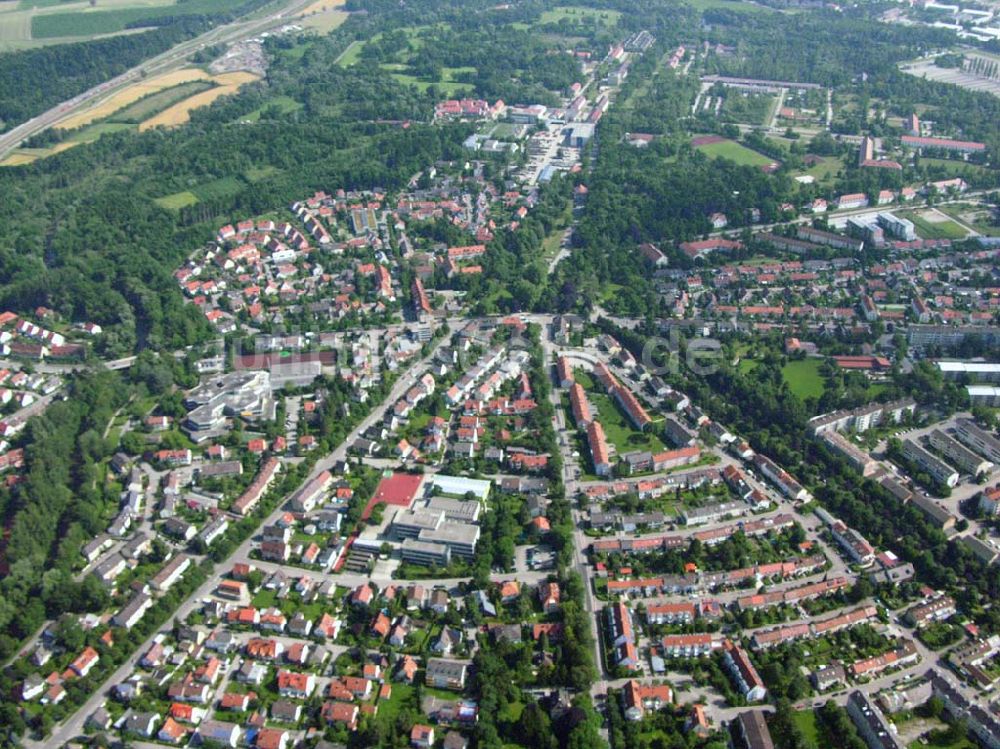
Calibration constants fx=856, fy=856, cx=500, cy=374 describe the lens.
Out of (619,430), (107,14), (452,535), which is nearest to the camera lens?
(452,535)

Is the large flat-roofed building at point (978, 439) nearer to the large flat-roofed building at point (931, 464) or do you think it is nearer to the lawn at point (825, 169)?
the large flat-roofed building at point (931, 464)

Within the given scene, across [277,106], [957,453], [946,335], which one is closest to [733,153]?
[946,335]

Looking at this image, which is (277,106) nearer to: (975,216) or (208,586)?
(975,216)

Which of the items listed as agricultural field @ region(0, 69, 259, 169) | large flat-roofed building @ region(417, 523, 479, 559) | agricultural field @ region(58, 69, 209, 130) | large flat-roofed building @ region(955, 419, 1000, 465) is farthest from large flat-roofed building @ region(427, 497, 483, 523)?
agricultural field @ region(58, 69, 209, 130)

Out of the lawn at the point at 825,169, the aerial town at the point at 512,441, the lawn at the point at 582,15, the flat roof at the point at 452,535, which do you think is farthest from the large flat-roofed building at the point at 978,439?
the lawn at the point at 582,15

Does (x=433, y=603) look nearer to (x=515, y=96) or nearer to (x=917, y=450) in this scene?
(x=917, y=450)

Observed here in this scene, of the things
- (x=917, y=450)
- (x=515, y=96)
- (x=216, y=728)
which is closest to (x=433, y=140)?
(x=515, y=96)
